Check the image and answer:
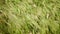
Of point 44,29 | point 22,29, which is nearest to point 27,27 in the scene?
point 22,29

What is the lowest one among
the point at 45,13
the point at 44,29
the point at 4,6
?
the point at 44,29

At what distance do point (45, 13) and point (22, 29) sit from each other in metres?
0.41

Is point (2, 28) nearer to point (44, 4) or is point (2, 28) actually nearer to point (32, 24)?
point (32, 24)

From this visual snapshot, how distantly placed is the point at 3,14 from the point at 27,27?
343mm

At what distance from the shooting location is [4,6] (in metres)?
2.09

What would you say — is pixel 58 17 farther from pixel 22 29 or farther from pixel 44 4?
pixel 22 29

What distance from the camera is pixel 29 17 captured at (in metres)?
2.10

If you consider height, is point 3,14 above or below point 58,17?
above

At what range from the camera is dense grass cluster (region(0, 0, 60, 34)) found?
6.58 ft

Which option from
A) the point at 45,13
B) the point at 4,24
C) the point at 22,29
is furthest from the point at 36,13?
the point at 4,24

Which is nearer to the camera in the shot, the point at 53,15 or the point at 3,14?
the point at 3,14

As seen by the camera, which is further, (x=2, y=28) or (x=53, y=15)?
(x=53, y=15)

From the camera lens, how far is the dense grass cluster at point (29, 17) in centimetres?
201

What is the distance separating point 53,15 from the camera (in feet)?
7.39
